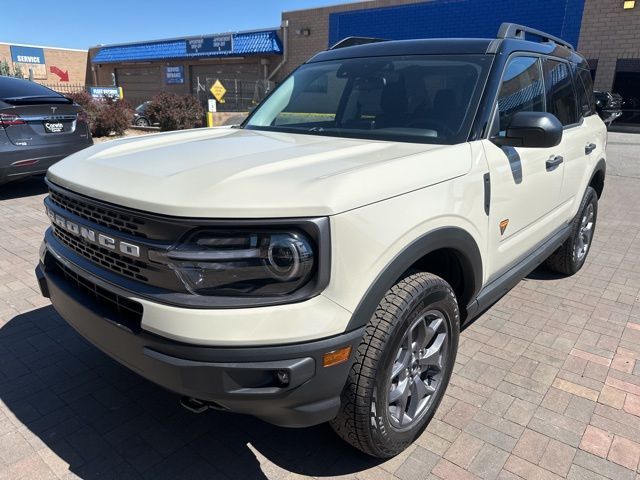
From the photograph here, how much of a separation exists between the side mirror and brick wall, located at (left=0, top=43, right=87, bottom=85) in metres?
50.8

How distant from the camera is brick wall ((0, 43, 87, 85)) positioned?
44.6 meters

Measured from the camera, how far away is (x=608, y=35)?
20.0 meters

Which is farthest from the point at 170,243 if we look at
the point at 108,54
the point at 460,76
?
the point at 108,54

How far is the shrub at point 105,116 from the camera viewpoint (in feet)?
44.0

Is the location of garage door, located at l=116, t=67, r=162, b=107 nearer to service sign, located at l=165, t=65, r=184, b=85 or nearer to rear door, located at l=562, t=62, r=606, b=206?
service sign, located at l=165, t=65, r=184, b=85

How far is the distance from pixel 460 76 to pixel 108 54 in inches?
1826

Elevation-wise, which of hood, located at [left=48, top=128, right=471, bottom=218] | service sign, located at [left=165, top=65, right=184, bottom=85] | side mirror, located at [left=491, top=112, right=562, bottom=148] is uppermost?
service sign, located at [left=165, top=65, right=184, bottom=85]

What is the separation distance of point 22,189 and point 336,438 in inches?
293

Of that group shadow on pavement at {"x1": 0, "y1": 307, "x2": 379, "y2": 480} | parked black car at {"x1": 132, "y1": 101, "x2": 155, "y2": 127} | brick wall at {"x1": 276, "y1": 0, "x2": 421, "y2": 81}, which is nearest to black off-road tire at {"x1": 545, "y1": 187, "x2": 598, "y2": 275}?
shadow on pavement at {"x1": 0, "y1": 307, "x2": 379, "y2": 480}

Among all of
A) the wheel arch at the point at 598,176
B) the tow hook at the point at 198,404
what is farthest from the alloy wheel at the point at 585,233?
the tow hook at the point at 198,404

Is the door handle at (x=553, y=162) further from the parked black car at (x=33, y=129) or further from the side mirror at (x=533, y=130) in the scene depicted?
the parked black car at (x=33, y=129)

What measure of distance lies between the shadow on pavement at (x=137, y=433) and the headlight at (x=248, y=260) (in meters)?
1.07

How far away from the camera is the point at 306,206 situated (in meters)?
1.77

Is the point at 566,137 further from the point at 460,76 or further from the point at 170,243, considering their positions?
the point at 170,243
